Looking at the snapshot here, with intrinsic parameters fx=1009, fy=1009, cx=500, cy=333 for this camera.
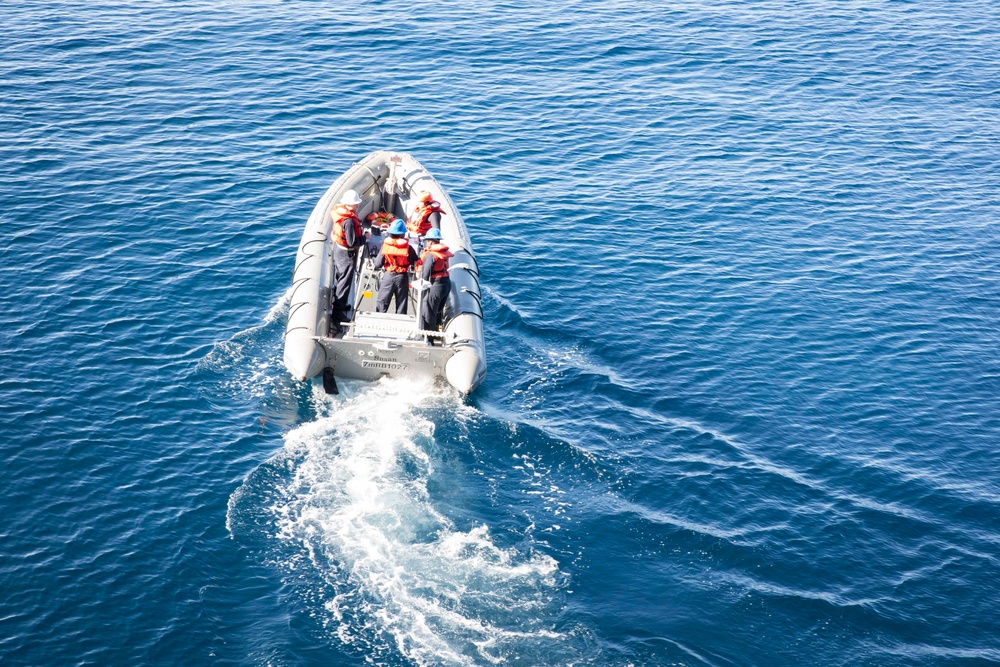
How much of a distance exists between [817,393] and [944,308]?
4543 mm

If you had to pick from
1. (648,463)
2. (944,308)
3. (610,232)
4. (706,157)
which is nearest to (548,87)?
(706,157)

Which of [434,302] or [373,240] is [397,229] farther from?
[373,240]

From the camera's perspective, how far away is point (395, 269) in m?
16.2

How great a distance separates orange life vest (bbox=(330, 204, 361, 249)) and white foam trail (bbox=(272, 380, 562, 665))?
363cm

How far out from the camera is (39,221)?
66.9ft

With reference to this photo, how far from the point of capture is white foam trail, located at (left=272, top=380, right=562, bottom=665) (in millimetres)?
11070

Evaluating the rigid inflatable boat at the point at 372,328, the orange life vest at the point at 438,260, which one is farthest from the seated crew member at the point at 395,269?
the orange life vest at the point at 438,260

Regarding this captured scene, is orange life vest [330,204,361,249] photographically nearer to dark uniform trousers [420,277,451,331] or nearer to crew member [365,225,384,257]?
crew member [365,225,384,257]

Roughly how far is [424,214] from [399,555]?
310 inches

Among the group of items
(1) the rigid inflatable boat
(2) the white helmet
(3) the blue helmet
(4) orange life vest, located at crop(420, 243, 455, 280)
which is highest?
(2) the white helmet

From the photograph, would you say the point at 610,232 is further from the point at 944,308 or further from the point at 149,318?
the point at 149,318

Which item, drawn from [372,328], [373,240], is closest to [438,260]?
[372,328]

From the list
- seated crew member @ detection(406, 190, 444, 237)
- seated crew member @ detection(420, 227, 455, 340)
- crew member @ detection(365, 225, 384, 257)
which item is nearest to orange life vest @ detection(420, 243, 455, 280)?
seated crew member @ detection(420, 227, 455, 340)

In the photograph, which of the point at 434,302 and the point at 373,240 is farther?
the point at 373,240
